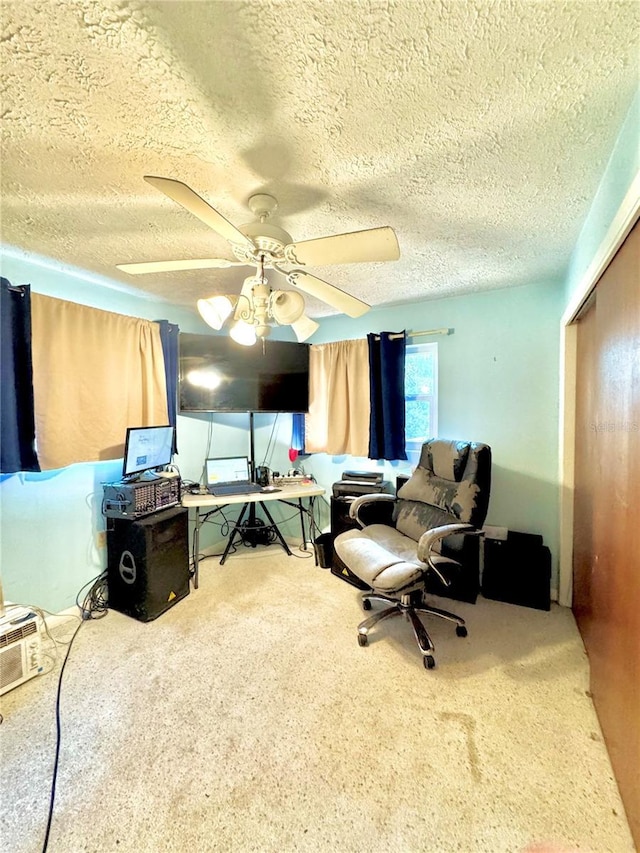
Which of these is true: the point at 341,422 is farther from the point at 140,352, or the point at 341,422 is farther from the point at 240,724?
the point at 240,724

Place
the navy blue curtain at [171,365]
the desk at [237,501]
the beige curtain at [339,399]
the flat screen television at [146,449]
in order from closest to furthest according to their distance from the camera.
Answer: the flat screen television at [146,449], the desk at [237,501], the navy blue curtain at [171,365], the beige curtain at [339,399]

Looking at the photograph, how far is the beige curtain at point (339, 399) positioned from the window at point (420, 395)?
374 millimetres

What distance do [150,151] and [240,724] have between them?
7.46 ft

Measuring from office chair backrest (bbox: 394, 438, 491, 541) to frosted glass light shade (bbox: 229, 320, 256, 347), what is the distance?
151 cm

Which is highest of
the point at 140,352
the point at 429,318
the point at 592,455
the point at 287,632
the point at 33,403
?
the point at 429,318

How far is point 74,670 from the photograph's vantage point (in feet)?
5.72

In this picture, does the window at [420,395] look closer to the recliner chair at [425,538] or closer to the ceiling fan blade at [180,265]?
the recliner chair at [425,538]

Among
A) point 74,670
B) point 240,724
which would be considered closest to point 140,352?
point 74,670

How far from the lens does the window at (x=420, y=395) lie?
2.91 metres

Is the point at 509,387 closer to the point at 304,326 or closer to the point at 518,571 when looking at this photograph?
the point at 518,571

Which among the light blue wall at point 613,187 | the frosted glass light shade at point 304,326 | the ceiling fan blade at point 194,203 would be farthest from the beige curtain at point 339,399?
the ceiling fan blade at point 194,203

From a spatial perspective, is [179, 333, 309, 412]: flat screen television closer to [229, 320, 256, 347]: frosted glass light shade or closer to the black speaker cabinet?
the black speaker cabinet

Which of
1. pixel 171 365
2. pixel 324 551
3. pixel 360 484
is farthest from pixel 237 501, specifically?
pixel 171 365

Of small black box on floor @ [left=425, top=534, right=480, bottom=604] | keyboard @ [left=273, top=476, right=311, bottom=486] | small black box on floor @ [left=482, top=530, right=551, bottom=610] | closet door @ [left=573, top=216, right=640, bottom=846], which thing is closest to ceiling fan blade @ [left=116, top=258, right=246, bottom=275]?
closet door @ [left=573, top=216, right=640, bottom=846]
